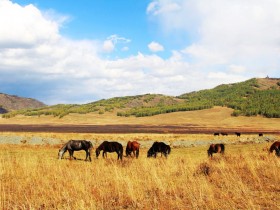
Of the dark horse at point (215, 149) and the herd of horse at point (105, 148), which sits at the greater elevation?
the herd of horse at point (105, 148)

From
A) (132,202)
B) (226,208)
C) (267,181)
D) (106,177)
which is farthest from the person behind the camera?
(106,177)

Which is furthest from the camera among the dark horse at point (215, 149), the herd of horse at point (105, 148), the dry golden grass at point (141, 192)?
the dark horse at point (215, 149)

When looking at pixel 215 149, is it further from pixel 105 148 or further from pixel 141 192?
pixel 141 192

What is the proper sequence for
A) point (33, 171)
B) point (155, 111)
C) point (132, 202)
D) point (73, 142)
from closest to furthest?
point (132, 202)
point (33, 171)
point (73, 142)
point (155, 111)

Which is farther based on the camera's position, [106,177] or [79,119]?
[79,119]

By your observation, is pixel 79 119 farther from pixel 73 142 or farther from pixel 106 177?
pixel 106 177

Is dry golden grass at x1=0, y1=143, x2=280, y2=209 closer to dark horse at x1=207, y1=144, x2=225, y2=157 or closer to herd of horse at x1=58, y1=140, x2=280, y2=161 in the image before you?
herd of horse at x1=58, y1=140, x2=280, y2=161

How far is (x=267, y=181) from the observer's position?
37.7 feet

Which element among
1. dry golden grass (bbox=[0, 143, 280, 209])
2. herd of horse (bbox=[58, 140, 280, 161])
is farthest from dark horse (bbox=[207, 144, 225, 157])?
dry golden grass (bbox=[0, 143, 280, 209])

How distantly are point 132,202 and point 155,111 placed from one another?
603 ft

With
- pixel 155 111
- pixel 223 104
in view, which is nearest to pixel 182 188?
pixel 155 111

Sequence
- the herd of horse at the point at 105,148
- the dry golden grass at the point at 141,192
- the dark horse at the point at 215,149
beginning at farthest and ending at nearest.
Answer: the dark horse at the point at 215,149 → the herd of horse at the point at 105,148 → the dry golden grass at the point at 141,192

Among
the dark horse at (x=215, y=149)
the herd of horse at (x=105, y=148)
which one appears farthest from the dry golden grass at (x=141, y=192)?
the dark horse at (x=215, y=149)

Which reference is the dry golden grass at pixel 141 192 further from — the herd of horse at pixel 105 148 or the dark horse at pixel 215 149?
the dark horse at pixel 215 149
